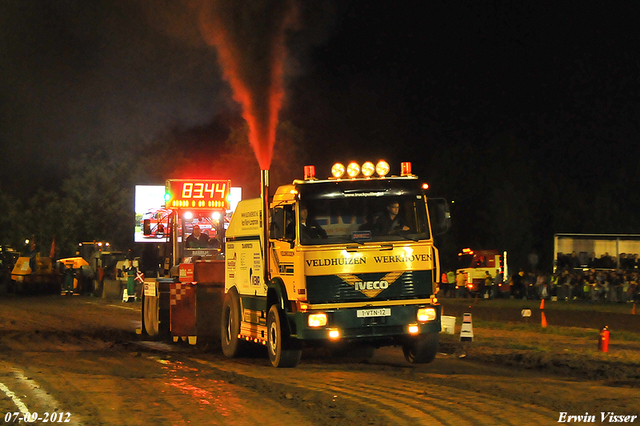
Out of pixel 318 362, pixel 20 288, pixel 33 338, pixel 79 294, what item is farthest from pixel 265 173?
pixel 20 288

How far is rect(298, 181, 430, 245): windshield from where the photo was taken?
13203mm

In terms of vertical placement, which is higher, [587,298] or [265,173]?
[265,173]

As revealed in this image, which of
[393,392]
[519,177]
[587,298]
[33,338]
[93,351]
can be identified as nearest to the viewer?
[393,392]

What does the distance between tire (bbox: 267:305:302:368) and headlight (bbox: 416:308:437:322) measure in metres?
2.03

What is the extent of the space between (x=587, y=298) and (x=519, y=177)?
26.4 metres

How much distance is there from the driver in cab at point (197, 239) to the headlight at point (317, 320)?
29.8 feet

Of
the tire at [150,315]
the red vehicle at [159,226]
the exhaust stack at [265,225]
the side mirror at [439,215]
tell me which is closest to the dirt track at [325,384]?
the tire at [150,315]

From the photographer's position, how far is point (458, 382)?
12172mm

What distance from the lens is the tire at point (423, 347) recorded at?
1399cm

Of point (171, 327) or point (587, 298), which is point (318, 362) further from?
point (587, 298)

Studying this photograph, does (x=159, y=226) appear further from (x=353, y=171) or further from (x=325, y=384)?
(x=325, y=384)

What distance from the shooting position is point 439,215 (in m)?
13.5

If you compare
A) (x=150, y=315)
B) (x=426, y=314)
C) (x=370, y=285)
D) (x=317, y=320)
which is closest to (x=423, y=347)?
(x=426, y=314)

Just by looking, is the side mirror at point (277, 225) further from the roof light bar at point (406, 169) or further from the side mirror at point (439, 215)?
the side mirror at point (439, 215)
